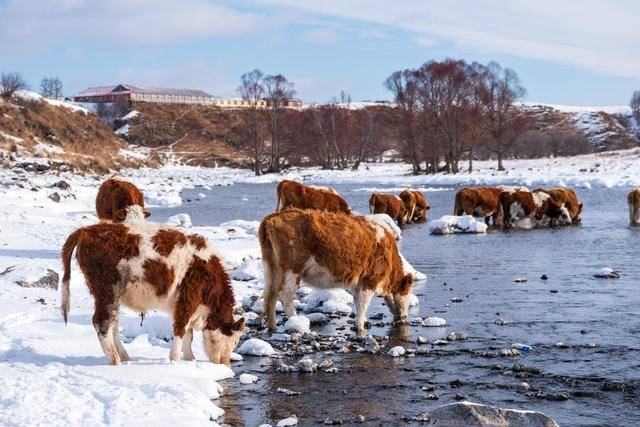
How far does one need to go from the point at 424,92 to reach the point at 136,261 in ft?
207

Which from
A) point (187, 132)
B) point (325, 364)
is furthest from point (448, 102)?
point (187, 132)

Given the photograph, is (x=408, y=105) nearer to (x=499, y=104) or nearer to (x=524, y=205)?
(x=499, y=104)

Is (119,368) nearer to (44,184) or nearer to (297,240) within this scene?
(297,240)

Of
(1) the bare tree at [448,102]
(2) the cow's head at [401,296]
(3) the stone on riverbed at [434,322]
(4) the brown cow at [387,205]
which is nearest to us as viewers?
(3) the stone on riverbed at [434,322]

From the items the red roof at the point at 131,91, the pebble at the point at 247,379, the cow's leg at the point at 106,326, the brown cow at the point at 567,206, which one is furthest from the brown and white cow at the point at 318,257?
the red roof at the point at 131,91

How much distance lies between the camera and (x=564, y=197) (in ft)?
83.1

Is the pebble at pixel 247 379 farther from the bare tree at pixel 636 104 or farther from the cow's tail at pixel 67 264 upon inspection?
the bare tree at pixel 636 104

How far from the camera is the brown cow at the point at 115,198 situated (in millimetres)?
14570

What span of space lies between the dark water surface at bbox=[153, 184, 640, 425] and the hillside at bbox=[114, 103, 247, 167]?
7746 centimetres

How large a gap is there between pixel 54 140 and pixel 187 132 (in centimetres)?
6346

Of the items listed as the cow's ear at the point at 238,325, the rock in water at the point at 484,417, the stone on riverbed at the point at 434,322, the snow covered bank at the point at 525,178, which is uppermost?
the snow covered bank at the point at 525,178

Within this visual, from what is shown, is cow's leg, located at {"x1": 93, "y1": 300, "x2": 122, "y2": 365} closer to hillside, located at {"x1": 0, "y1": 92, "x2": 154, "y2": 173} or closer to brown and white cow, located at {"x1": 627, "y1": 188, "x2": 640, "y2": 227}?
brown and white cow, located at {"x1": 627, "y1": 188, "x2": 640, "y2": 227}

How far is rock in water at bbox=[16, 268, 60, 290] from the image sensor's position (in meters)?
10.0

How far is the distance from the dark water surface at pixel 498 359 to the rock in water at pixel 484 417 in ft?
1.28
